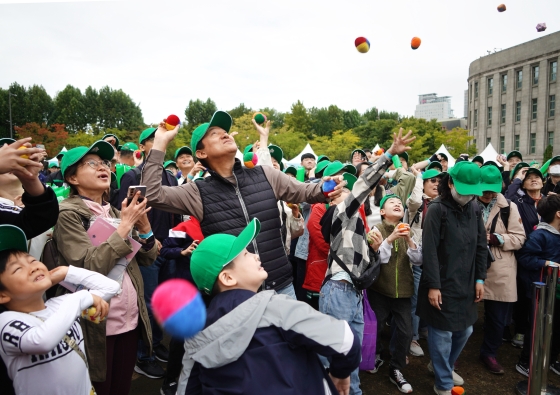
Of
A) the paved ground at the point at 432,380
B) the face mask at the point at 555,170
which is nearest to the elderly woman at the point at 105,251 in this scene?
the paved ground at the point at 432,380

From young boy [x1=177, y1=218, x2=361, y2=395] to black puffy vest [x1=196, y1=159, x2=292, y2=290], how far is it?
94 cm

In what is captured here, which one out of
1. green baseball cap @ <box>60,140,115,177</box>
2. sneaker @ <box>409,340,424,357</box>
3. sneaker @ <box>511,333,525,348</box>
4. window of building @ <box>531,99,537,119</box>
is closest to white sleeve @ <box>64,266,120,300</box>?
green baseball cap @ <box>60,140,115,177</box>

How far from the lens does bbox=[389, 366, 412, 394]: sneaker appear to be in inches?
149

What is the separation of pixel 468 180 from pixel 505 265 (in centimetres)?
148

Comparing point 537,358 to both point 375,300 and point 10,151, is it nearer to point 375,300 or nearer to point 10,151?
point 375,300

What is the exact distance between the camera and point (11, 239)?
6.10 ft

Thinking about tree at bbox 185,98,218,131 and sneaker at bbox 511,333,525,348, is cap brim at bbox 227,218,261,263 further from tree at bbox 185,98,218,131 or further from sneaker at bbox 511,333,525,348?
tree at bbox 185,98,218,131

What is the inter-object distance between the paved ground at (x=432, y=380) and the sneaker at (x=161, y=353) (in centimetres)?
43

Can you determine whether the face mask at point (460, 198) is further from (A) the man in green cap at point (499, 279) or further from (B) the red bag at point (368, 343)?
(B) the red bag at point (368, 343)

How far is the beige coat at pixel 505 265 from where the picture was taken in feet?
14.0

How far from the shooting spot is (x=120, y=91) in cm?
5681

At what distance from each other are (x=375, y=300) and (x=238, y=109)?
64.7 metres

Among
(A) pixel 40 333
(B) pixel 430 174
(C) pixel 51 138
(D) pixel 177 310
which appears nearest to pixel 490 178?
(B) pixel 430 174

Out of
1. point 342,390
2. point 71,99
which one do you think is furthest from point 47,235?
point 71,99
